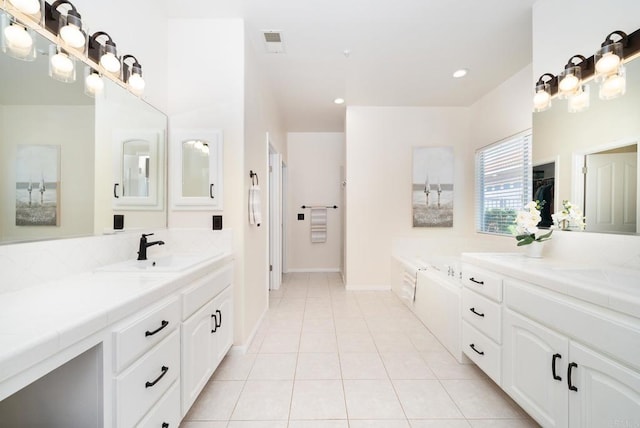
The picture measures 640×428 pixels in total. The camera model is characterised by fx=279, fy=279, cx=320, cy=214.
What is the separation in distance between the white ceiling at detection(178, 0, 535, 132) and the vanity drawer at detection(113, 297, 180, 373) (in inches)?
Result: 85.0

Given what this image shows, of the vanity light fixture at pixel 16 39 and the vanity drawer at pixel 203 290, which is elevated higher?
the vanity light fixture at pixel 16 39

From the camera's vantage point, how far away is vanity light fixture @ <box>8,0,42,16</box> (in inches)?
44.8

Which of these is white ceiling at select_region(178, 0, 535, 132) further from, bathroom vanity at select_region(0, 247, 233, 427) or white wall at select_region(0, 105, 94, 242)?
bathroom vanity at select_region(0, 247, 233, 427)

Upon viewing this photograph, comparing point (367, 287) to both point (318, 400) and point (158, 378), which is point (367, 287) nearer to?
point (318, 400)

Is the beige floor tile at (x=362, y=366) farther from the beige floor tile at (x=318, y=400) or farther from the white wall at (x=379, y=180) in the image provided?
the white wall at (x=379, y=180)

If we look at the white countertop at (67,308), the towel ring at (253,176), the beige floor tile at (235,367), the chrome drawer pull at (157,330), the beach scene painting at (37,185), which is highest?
the towel ring at (253,176)

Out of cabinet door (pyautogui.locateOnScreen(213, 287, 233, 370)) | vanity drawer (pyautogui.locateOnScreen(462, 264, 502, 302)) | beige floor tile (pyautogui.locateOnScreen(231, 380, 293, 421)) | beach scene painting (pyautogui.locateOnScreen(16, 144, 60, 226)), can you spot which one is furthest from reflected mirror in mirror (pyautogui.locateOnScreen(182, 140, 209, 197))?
vanity drawer (pyautogui.locateOnScreen(462, 264, 502, 302))

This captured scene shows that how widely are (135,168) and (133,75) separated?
1.93 ft

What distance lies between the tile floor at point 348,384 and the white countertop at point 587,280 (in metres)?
0.82

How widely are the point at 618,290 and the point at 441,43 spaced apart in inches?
94.1

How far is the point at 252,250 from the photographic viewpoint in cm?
257

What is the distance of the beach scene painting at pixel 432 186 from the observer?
4020mm

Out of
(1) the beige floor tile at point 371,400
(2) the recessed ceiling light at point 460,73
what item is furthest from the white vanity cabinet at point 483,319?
(2) the recessed ceiling light at point 460,73

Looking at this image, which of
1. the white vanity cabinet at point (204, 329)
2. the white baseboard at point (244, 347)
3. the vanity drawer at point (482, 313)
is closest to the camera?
the white vanity cabinet at point (204, 329)
